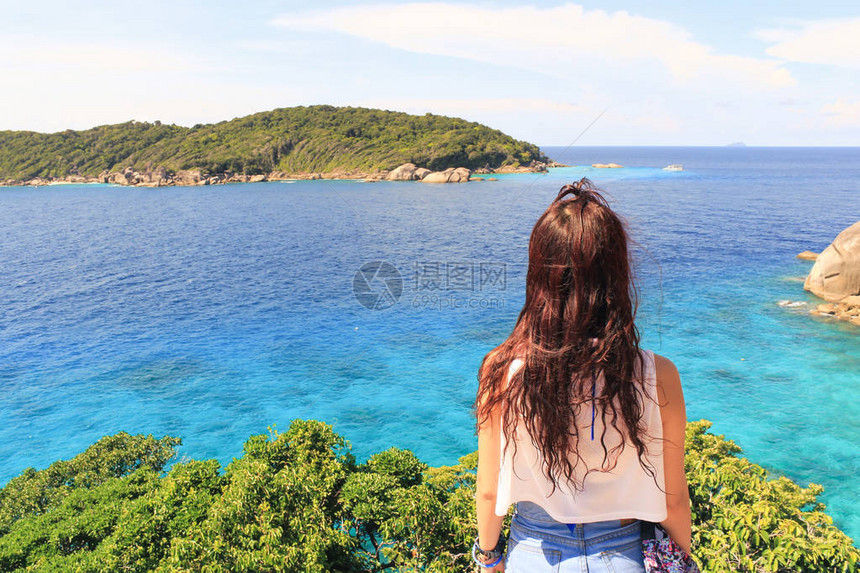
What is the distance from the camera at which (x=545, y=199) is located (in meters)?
84.1

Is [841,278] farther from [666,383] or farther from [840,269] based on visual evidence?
[666,383]

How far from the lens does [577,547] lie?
8.00 feet

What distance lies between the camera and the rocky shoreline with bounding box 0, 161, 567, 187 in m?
122

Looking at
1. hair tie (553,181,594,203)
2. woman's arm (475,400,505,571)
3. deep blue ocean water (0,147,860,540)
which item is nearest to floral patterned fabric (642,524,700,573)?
woman's arm (475,400,505,571)

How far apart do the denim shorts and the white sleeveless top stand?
0.08 m

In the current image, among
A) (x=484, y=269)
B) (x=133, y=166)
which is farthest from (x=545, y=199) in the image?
(x=133, y=166)

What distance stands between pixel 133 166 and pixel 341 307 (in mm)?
133092

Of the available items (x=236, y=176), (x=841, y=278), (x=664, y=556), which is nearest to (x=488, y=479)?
(x=664, y=556)

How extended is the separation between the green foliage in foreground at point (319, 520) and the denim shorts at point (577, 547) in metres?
5.27

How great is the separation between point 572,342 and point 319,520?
7.25 meters

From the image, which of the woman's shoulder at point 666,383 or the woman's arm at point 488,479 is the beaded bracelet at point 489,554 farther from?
the woman's shoulder at point 666,383

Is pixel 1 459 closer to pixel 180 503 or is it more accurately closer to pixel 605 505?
pixel 180 503

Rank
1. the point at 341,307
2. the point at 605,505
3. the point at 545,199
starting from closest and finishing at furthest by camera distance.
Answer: the point at 605,505 → the point at 341,307 → the point at 545,199

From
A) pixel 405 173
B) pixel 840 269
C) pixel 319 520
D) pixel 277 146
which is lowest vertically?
pixel 840 269
